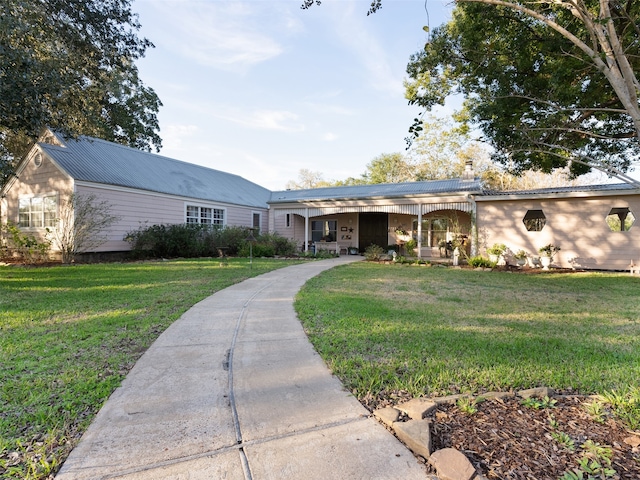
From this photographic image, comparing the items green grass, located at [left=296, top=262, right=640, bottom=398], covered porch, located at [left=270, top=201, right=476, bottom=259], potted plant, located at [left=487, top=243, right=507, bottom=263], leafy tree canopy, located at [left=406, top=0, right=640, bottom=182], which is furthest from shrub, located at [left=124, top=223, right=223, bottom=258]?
potted plant, located at [left=487, top=243, right=507, bottom=263]

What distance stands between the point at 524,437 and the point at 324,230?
17302 millimetres

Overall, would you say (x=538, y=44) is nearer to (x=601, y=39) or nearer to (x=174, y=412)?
(x=601, y=39)

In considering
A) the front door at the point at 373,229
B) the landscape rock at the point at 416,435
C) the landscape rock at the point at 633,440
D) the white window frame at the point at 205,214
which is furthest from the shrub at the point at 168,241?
the landscape rock at the point at 633,440

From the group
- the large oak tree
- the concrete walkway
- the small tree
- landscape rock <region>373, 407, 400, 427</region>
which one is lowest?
the concrete walkway

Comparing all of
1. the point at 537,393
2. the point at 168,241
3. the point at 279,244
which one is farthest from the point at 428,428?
the point at 279,244

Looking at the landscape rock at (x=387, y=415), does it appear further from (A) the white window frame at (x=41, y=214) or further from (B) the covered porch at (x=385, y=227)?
(A) the white window frame at (x=41, y=214)

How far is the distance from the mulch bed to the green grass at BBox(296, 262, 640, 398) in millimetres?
319

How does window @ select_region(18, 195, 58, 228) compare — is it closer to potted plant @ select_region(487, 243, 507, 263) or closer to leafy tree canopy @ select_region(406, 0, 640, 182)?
leafy tree canopy @ select_region(406, 0, 640, 182)

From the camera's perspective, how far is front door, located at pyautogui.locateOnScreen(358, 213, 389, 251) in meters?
18.0

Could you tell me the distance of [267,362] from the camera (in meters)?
3.18

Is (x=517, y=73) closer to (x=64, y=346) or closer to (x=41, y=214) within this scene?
(x=64, y=346)

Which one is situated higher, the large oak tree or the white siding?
the large oak tree

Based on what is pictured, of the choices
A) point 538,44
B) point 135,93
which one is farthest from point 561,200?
point 135,93

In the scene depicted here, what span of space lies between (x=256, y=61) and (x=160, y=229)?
8149 millimetres
